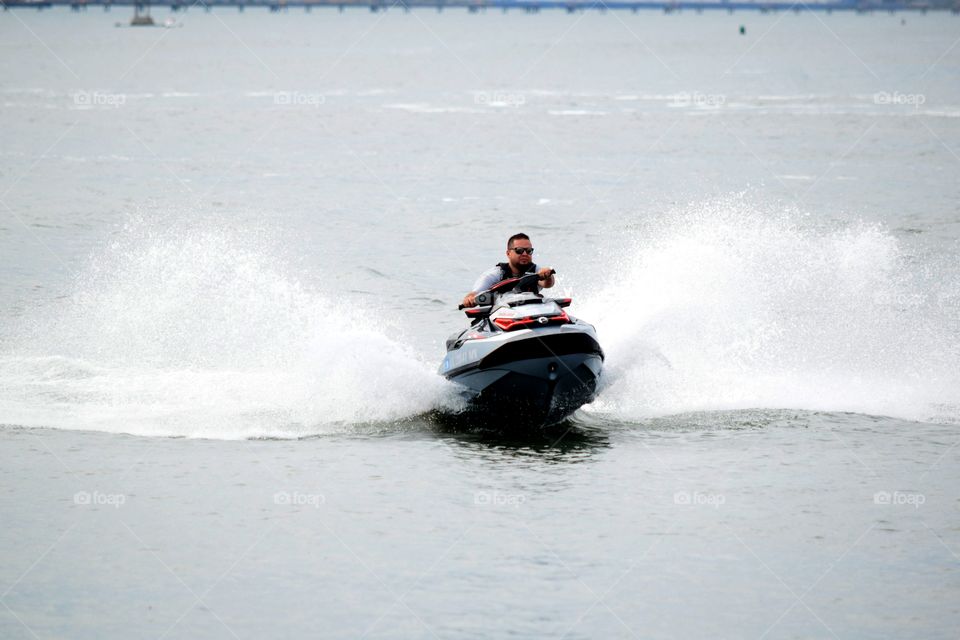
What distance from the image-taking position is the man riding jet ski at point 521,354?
14312mm

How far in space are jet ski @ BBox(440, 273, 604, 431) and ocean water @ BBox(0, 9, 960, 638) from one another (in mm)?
360

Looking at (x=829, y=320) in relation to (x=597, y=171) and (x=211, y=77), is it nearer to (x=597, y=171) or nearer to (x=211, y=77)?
(x=597, y=171)

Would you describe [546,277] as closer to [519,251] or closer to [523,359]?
[519,251]

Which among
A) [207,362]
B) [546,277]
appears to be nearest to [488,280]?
[546,277]

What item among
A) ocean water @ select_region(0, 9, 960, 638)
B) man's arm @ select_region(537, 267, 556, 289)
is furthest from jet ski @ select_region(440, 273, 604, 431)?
ocean water @ select_region(0, 9, 960, 638)

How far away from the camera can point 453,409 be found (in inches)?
601

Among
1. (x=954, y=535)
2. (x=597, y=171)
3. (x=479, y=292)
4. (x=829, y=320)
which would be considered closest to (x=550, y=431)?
(x=479, y=292)

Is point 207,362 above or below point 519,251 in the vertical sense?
below

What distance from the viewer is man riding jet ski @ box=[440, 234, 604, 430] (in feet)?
47.0

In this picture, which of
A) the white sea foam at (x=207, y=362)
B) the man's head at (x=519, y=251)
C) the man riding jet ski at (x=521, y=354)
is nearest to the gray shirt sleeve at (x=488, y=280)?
the man riding jet ski at (x=521, y=354)

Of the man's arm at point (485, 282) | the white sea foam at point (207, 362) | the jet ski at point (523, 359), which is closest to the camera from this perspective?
the jet ski at point (523, 359)

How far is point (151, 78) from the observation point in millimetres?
90000

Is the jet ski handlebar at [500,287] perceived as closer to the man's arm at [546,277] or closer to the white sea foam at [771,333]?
the man's arm at [546,277]

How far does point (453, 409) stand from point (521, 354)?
1.37 m
